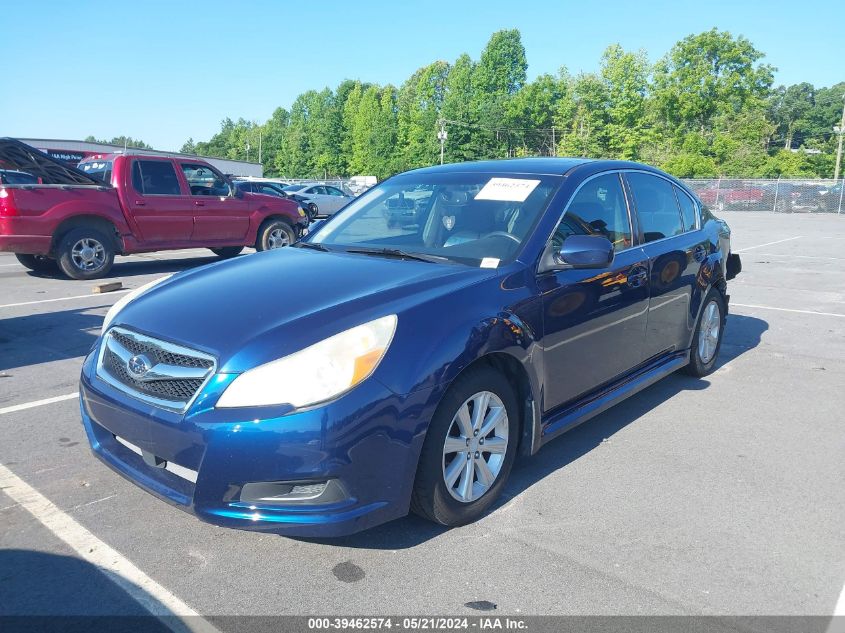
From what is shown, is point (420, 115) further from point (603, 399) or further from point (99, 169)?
point (603, 399)

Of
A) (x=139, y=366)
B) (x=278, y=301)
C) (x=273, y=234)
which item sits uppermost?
(x=278, y=301)

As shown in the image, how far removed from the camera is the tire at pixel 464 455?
2.99m

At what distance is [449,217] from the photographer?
13.6 feet

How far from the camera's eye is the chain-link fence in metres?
39.1

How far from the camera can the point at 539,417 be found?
3.61 meters

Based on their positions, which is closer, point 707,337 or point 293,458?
point 293,458

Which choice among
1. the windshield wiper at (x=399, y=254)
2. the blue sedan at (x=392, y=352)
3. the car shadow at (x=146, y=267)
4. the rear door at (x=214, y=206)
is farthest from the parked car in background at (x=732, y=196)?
the windshield wiper at (x=399, y=254)

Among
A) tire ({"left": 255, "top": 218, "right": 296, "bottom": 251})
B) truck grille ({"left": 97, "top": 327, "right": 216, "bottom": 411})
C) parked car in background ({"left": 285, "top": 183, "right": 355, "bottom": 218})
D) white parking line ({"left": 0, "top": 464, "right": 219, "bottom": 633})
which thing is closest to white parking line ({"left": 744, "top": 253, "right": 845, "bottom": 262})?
tire ({"left": 255, "top": 218, "right": 296, "bottom": 251})

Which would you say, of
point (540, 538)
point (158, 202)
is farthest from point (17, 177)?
point (540, 538)

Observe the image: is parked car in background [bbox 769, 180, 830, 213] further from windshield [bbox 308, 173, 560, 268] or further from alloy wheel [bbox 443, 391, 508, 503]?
alloy wheel [bbox 443, 391, 508, 503]

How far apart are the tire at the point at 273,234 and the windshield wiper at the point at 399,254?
30.1ft

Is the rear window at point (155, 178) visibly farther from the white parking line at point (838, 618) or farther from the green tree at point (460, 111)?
the green tree at point (460, 111)

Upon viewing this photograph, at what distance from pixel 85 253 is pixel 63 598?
9.09 meters

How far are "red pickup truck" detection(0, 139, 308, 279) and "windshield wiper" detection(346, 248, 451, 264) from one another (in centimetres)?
725
